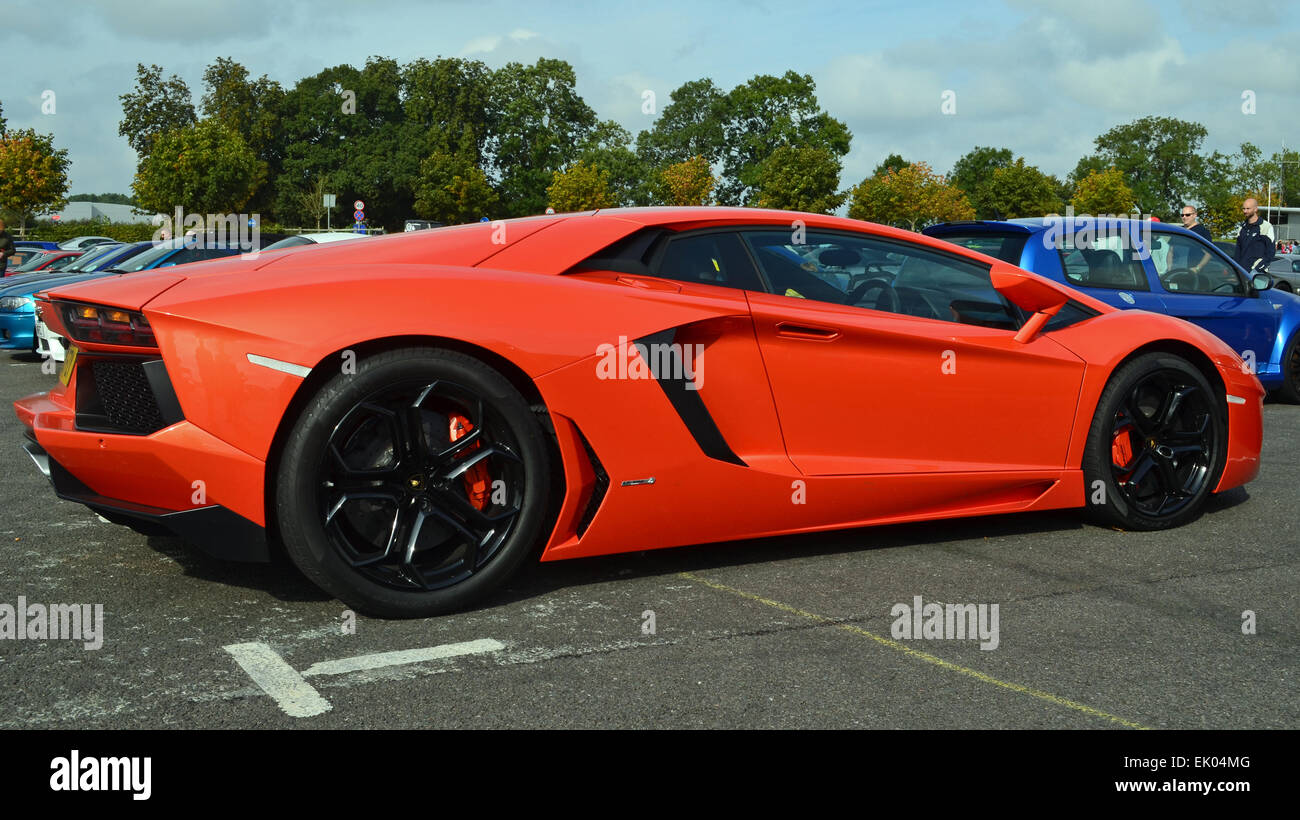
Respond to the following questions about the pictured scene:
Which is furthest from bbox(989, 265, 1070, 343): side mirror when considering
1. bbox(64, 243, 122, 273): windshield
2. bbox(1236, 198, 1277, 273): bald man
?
bbox(64, 243, 122, 273): windshield

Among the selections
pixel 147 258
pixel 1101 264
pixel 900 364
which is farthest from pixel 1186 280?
pixel 147 258

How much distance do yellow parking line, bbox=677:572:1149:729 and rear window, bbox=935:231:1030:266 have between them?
4110mm

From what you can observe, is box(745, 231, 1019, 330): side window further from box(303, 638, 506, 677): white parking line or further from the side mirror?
box(303, 638, 506, 677): white parking line

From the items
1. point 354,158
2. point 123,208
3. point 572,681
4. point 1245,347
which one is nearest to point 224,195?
point 354,158

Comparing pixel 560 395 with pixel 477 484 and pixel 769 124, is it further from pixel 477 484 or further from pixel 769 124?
pixel 769 124

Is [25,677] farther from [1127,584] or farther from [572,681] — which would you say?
[1127,584]

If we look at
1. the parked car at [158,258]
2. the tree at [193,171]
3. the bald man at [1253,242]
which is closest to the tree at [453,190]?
the tree at [193,171]

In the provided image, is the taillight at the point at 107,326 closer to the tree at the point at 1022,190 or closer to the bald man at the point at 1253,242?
the bald man at the point at 1253,242

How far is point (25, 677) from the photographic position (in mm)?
2967

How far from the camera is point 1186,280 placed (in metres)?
8.22

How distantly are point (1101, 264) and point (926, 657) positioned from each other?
5.23 metres
